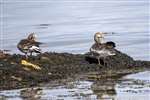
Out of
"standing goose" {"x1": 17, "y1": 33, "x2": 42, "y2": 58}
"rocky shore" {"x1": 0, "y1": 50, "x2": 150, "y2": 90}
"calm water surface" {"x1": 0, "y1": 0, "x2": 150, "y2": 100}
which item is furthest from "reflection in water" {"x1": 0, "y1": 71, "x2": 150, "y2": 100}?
"standing goose" {"x1": 17, "y1": 33, "x2": 42, "y2": 58}

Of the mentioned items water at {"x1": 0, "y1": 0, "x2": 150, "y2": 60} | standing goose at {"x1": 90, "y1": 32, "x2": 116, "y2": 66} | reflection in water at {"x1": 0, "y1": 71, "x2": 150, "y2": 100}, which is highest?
standing goose at {"x1": 90, "y1": 32, "x2": 116, "y2": 66}

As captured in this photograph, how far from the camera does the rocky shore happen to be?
55.1ft

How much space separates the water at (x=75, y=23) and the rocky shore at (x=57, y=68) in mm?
3769

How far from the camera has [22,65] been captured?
59.0 feet

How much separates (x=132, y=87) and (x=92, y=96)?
4.44ft

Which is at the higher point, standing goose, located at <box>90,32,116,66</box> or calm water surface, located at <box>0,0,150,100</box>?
standing goose, located at <box>90,32,116,66</box>

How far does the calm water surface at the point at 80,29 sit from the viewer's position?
603 inches

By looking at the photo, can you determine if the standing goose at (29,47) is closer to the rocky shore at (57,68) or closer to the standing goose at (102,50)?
the rocky shore at (57,68)

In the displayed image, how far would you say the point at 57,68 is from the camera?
18234 mm

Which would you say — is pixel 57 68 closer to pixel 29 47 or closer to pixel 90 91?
pixel 29 47

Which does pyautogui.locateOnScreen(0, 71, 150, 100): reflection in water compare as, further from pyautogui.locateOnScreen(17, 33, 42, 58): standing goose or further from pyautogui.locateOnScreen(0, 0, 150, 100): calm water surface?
pyautogui.locateOnScreen(17, 33, 42, 58): standing goose

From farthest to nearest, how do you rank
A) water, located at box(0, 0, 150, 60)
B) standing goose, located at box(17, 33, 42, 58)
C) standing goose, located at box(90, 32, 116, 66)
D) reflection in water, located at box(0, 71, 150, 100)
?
water, located at box(0, 0, 150, 60) < standing goose, located at box(17, 33, 42, 58) < standing goose, located at box(90, 32, 116, 66) < reflection in water, located at box(0, 71, 150, 100)

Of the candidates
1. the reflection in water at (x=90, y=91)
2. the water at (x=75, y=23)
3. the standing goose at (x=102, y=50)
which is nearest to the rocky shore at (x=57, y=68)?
the standing goose at (x=102, y=50)

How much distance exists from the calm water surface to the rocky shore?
750 millimetres
